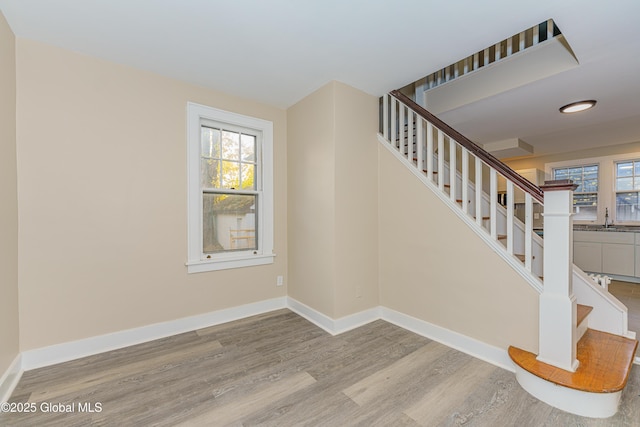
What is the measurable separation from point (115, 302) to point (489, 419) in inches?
115

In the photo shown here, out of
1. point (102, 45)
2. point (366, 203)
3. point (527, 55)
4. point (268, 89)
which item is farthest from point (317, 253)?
point (527, 55)

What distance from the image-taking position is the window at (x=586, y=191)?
527 cm

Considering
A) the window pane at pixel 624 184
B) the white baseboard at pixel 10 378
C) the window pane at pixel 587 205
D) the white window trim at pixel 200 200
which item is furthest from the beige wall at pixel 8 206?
the window pane at pixel 624 184

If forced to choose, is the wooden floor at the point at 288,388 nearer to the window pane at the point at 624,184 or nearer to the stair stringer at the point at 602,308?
the stair stringer at the point at 602,308

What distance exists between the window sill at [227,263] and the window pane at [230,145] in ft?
3.80

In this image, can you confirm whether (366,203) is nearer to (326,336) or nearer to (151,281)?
(326,336)

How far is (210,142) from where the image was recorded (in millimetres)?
3025

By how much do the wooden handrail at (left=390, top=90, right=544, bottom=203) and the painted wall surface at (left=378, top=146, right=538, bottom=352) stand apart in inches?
20.0

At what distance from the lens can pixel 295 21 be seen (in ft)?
6.29

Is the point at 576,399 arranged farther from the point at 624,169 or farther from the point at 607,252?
the point at 624,169

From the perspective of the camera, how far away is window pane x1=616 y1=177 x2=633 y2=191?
488 centimetres

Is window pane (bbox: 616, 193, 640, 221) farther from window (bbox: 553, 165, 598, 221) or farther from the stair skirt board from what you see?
the stair skirt board

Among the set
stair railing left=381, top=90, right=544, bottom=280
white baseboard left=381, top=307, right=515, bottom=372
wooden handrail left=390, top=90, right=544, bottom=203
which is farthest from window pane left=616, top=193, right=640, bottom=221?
white baseboard left=381, top=307, right=515, bottom=372

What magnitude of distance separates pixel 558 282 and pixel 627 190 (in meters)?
4.95
